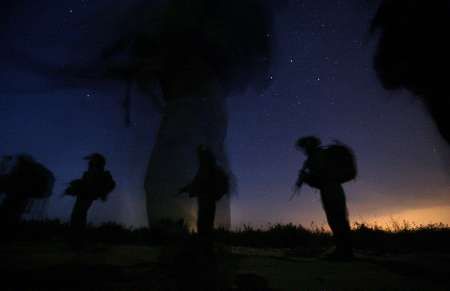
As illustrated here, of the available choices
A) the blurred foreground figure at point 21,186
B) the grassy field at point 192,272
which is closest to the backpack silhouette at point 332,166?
the grassy field at point 192,272

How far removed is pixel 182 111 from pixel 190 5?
16.8 feet

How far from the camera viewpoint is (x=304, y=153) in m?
6.90

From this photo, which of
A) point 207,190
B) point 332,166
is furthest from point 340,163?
point 207,190

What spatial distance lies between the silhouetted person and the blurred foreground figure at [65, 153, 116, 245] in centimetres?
223

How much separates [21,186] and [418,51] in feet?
31.8

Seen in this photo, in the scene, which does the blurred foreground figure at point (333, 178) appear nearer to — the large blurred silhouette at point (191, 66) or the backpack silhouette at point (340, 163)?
the backpack silhouette at point (340, 163)

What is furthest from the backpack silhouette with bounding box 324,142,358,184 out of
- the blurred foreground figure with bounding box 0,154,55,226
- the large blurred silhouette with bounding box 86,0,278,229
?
the large blurred silhouette with bounding box 86,0,278,229

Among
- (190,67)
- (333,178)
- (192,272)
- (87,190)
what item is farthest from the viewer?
(190,67)

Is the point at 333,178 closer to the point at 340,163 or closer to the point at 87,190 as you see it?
the point at 340,163

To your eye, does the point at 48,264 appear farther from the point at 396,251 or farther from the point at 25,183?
the point at 396,251

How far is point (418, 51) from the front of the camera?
24.9 feet

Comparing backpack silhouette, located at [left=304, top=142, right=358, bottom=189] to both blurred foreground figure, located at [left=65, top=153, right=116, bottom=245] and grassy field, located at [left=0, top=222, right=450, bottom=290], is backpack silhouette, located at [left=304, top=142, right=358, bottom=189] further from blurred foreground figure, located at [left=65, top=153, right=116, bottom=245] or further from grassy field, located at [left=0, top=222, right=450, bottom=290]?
blurred foreground figure, located at [left=65, top=153, right=116, bottom=245]

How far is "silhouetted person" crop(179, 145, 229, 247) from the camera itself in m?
6.32

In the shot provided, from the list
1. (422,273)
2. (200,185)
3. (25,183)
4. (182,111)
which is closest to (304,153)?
(200,185)
